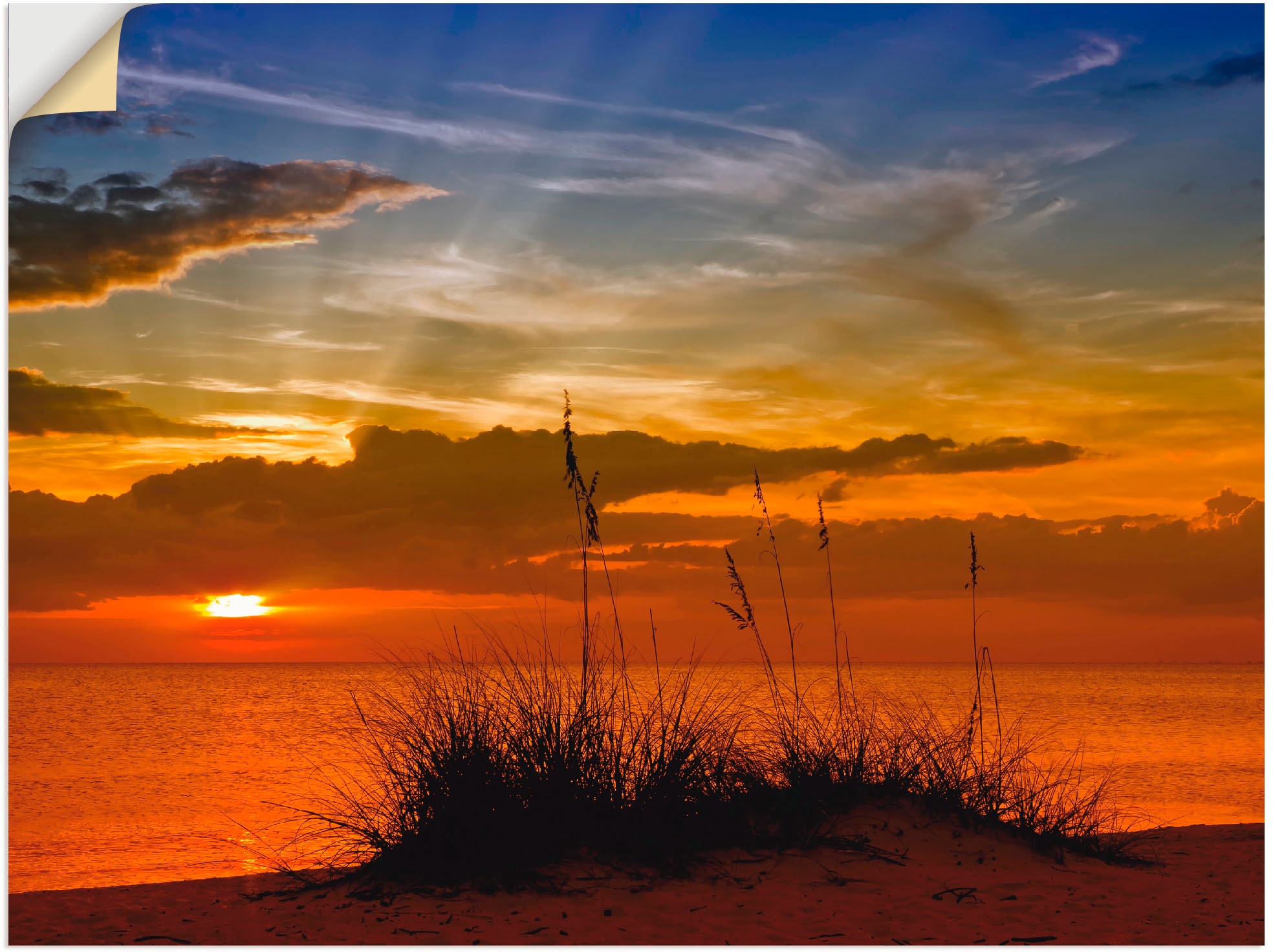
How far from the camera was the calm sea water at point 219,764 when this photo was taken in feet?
26.9

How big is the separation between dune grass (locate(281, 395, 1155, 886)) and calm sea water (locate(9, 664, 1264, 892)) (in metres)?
0.79

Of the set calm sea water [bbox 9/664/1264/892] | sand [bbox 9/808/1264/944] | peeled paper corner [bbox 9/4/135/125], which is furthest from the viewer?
calm sea water [bbox 9/664/1264/892]

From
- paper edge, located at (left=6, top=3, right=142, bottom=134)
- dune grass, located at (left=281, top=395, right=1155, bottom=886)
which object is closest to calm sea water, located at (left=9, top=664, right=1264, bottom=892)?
dune grass, located at (left=281, top=395, right=1155, bottom=886)

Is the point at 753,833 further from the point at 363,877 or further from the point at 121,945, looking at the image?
the point at 121,945

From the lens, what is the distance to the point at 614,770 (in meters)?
4.18

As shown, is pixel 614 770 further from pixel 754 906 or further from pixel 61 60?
pixel 61 60

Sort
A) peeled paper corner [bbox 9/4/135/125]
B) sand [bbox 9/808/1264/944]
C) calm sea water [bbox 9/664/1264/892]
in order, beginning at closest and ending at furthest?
sand [bbox 9/808/1264/944] < peeled paper corner [bbox 9/4/135/125] < calm sea water [bbox 9/664/1264/892]

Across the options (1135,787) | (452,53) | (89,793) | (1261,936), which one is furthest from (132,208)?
(1135,787)

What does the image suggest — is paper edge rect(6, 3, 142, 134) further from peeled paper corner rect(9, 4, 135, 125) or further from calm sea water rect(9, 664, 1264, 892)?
calm sea water rect(9, 664, 1264, 892)

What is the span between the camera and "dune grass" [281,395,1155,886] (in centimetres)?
397

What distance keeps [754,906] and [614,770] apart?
848mm

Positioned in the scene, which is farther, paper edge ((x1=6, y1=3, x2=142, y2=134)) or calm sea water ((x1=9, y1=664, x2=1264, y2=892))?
calm sea water ((x1=9, y1=664, x2=1264, y2=892))

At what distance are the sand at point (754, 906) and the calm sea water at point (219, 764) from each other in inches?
36.1

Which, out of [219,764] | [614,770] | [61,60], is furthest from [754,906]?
[219,764]
